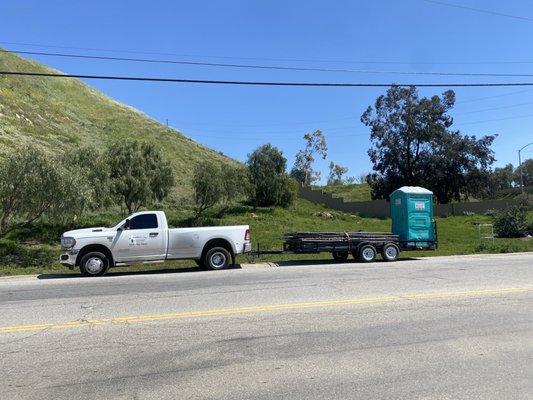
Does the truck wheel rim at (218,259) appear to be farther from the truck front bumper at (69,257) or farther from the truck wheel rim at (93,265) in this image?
the truck front bumper at (69,257)

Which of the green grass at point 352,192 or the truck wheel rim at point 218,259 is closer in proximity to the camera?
the truck wheel rim at point 218,259

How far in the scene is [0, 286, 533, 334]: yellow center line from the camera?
8227mm

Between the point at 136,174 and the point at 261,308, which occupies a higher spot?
the point at 136,174

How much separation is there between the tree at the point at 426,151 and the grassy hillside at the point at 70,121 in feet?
58.1

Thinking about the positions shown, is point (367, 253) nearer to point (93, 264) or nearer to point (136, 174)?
point (93, 264)

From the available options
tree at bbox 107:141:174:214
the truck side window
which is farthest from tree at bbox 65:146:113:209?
the truck side window

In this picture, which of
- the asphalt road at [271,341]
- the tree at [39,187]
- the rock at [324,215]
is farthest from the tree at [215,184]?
the asphalt road at [271,341]

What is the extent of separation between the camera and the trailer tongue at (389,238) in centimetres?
1952

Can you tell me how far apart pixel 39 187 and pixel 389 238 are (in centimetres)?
1299

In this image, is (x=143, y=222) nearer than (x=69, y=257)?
No

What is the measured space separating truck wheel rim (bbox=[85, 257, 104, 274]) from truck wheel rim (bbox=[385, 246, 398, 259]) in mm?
10452

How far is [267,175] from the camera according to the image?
38906mm

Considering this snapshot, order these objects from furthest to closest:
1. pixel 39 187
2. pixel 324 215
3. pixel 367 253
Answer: pixel 324 215
pixel 367 253
pixel 39 187

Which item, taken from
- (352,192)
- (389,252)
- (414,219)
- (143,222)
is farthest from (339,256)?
(352,192)
